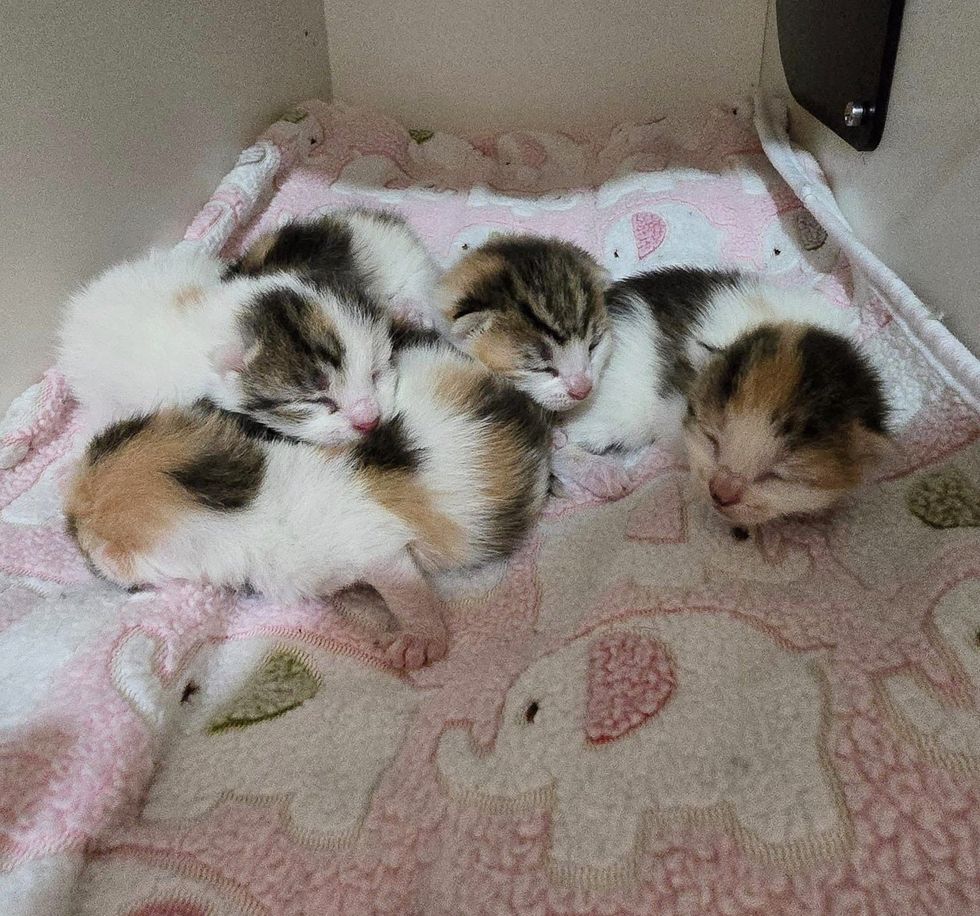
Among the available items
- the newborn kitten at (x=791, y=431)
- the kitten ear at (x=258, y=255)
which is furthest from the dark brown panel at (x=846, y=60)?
the kitten ear at (x=258, y=255)

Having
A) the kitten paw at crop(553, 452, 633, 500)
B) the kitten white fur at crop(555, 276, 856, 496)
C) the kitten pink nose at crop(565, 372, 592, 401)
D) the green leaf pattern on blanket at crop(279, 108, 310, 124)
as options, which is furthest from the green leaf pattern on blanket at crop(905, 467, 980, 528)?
the green leaf pattern on blanket at crop(279, 108, 310, 124)

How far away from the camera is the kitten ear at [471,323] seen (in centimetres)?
152

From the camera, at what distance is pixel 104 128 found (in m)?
1.59

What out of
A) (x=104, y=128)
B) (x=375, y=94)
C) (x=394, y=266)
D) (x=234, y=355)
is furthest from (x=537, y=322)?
(x=375, y=94)

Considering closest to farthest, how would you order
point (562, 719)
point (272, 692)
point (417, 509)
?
point (562, 719)
point (272, 692)
point (417, 509)

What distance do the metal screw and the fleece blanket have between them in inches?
11.5

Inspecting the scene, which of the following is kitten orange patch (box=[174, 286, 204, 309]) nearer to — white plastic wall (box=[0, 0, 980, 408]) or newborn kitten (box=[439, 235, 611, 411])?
white plastic wall (box=[0, 0, 980, 408])

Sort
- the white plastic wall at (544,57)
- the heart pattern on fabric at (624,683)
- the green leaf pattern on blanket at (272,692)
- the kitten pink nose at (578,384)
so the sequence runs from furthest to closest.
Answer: the white plastic wall at (544,57)
the kitten pink nose at (578,384)
the green leaf pattern on blanket at (272,692)
the heart pattern on fabric at (624,683)

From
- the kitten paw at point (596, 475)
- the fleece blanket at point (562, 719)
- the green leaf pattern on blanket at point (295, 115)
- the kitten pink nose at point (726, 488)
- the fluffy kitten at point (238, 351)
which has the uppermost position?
the green leaf pattern on blanket at point (295, 115)

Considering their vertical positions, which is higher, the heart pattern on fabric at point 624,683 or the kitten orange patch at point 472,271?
the kitten orange patch at point 472,271

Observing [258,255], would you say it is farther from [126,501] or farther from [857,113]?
[857,113]

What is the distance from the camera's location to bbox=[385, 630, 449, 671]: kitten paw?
44.8 inches

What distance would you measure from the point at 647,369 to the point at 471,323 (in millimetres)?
355

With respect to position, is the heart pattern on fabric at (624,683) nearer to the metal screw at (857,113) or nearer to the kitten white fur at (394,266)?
the kitten white fur at (394,266)
